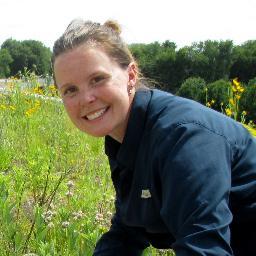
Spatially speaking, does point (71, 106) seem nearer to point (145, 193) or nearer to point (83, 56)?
point (83, 56)

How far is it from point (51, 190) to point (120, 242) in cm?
107

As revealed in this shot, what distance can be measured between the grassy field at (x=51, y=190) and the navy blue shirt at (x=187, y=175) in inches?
21.9

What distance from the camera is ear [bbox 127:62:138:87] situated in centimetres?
187

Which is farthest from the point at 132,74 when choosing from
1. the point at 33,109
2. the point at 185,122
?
the point at 33,109

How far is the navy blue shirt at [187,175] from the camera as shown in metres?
1.40

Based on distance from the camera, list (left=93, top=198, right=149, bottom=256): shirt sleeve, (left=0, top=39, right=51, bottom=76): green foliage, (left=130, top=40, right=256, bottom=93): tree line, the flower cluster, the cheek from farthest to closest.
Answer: (left=0, top=39, right=51, bottom=76): green foliage → (left=130, top=40, right=256, bottom=93): tree line → the flower cluster → (left=93, top=198, right=149, bottom=256): shirt sleeve → the cheek

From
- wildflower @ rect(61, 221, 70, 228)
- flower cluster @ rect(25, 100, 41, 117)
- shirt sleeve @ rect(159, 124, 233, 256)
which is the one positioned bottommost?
flower cluster @ rect(25, 100, 41, 117)

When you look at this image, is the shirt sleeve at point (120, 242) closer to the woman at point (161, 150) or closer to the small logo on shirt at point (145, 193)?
the woman at point (161, 150)

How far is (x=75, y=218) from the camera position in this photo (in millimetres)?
2443

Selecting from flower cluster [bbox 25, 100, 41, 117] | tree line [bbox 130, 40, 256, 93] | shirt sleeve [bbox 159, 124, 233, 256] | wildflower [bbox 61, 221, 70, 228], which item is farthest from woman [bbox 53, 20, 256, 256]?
tree line [bbox 130, 40, 256, 93]

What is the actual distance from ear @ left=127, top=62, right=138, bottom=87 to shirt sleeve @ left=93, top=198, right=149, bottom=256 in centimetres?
59

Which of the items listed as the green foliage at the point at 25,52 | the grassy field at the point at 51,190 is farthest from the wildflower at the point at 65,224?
the green foliage at the point at 25,52

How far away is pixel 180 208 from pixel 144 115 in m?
0.41

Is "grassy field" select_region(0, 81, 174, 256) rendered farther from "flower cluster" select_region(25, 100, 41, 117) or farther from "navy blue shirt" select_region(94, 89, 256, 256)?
"navy blue shirt" select_region(94, 89, 256, 256)
